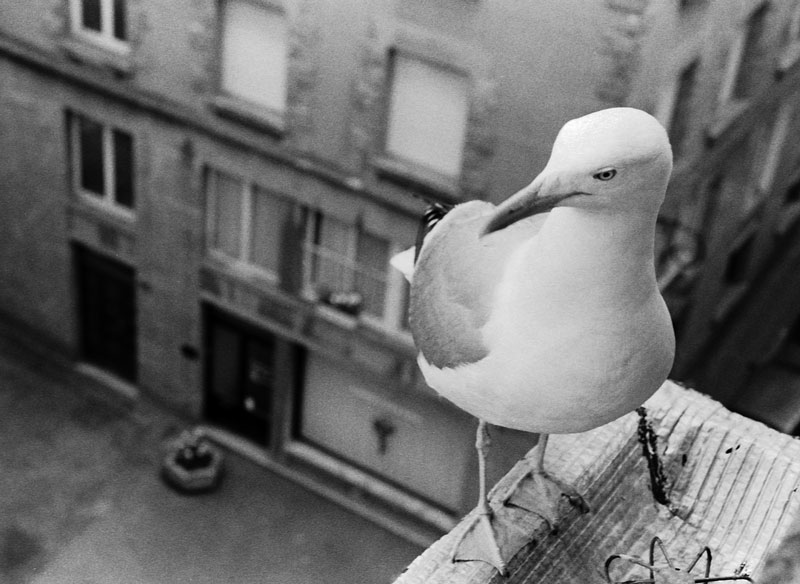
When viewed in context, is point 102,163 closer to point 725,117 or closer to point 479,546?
point 725,117

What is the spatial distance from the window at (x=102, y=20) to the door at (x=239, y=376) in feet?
12.8

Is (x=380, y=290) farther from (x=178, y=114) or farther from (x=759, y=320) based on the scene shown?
(x=759, y=320)

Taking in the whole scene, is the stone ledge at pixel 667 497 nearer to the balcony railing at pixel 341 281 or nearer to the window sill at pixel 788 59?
the balcony railing at pixel 341 281

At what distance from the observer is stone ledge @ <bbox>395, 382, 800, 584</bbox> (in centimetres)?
423

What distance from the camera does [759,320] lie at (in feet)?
63.5

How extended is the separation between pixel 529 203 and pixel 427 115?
1113 centimetres

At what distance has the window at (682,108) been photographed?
1414cm

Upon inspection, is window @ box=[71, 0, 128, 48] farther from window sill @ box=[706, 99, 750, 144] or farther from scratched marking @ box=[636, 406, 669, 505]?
scratched marking @ box=[636, 406, 669, 505]

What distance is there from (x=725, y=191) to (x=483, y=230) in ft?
46.8

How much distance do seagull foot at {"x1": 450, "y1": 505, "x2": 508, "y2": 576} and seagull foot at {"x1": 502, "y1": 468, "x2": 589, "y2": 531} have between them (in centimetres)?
31

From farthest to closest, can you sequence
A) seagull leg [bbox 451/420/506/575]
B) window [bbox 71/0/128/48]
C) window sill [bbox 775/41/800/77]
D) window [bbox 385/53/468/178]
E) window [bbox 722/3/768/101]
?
window sill [bbox 775/41/800/77] → window [bbox 71/0/128/48] → window [bbox 722/3/768/101] → window [bbox 385/53/468/178] → seagull leg [bbox 451/420/506/575]

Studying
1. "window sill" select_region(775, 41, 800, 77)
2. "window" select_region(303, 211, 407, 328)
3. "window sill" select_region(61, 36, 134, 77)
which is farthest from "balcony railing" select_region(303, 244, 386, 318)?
"window sill" select_region(775, 41, 800, 77)

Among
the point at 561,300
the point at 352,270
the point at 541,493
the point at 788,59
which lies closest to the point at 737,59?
the point at 788,59

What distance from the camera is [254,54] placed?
50.1 feet
